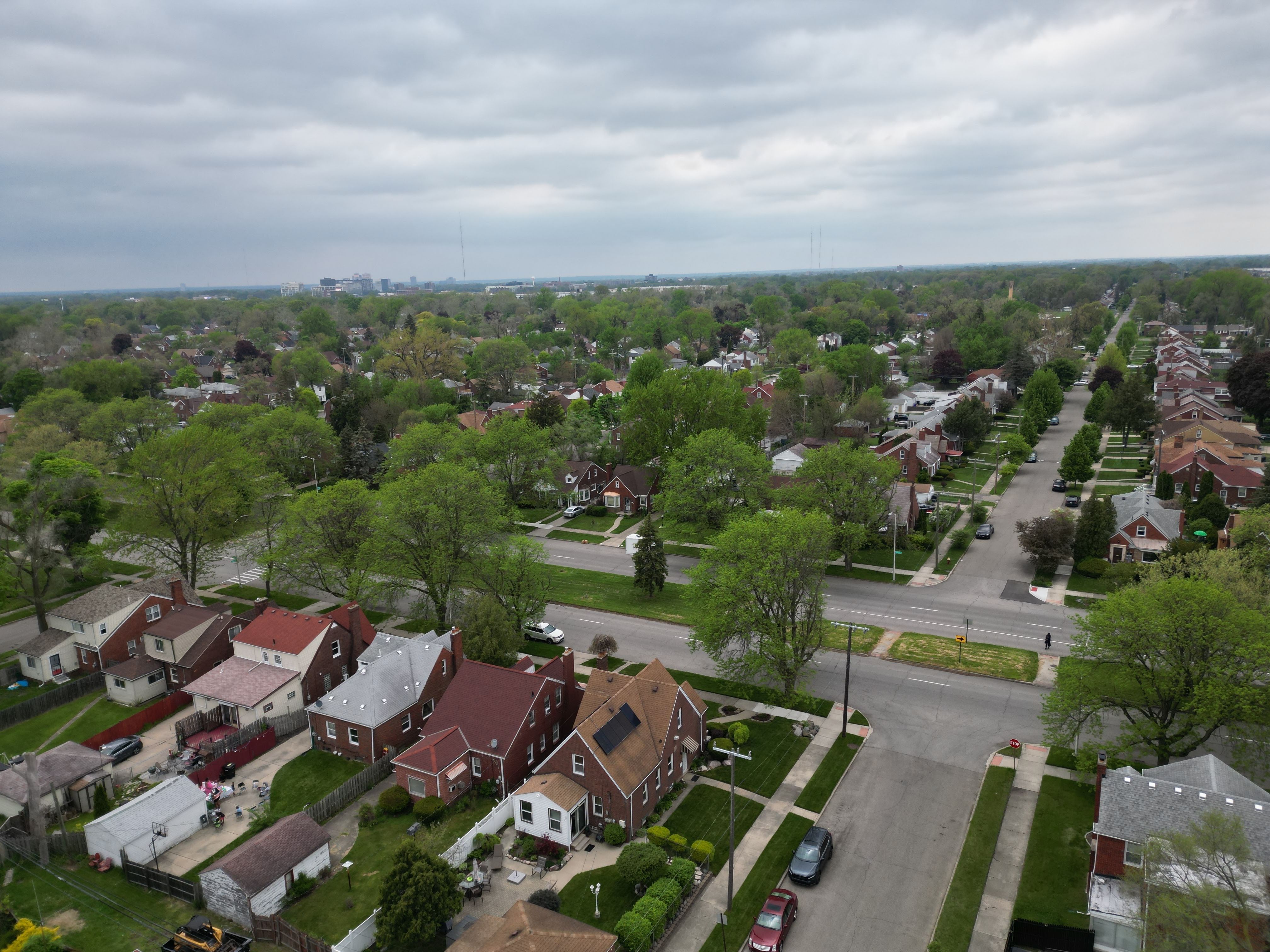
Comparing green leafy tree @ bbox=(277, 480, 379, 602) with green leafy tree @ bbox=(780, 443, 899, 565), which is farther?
green leafy tree @ bbox=(780, 443, 899, 565)

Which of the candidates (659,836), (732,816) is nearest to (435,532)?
(659,836)

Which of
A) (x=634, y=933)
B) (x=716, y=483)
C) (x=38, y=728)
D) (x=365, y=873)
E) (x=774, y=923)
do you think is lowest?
(x=38, y=728)

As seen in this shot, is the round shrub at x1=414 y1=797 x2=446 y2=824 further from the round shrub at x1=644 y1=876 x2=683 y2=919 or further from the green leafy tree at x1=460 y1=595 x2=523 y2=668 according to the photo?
the round shrub at x1=644 y1=876 x2=683 y2=919

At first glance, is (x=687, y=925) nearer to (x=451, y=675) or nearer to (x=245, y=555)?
(x=451, y=675)

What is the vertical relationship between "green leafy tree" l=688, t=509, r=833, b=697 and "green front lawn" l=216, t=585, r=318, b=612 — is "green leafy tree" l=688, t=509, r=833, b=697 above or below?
above

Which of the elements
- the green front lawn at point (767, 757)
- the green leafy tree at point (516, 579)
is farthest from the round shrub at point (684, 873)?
the green leafy tree at point (516, 579)

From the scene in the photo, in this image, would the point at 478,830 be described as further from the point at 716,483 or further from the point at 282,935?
the point at 716,483

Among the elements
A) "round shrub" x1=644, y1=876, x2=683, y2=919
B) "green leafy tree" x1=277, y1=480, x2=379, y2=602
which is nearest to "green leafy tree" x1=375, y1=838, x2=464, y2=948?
"round shrub" x1=644, y1=876, x2=683, y2=919
